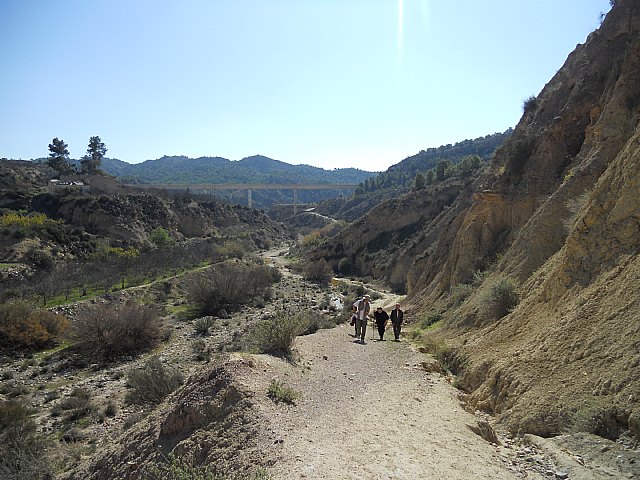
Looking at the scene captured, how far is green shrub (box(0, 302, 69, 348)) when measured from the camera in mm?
26500

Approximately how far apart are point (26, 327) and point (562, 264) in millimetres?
28558

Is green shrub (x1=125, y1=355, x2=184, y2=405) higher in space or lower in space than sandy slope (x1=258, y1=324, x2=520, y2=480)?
lower

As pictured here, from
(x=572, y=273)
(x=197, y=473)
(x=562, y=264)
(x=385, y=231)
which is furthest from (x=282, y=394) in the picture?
(x=385, y=231)

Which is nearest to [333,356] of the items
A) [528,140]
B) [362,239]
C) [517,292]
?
[517,292]

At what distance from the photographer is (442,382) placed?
1108cm

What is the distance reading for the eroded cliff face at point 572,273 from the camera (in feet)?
23.1

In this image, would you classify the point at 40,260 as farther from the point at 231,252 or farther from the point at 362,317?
the point at 362,317

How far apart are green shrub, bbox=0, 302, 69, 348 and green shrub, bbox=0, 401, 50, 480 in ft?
35.7

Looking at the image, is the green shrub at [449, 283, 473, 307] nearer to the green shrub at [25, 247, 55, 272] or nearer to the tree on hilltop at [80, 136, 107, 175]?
the green shrub at [25, 247, 55, 272]

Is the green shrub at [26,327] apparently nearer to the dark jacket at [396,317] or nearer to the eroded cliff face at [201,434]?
the eroded cliff face at [201,434]

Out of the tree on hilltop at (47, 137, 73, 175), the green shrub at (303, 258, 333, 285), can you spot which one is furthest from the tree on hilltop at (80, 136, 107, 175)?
the green shrub at (303, 258, 333, 285)

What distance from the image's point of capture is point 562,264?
10711mm

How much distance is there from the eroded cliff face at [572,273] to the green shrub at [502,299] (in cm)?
32

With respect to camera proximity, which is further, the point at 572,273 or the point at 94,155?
the point at 94,155
